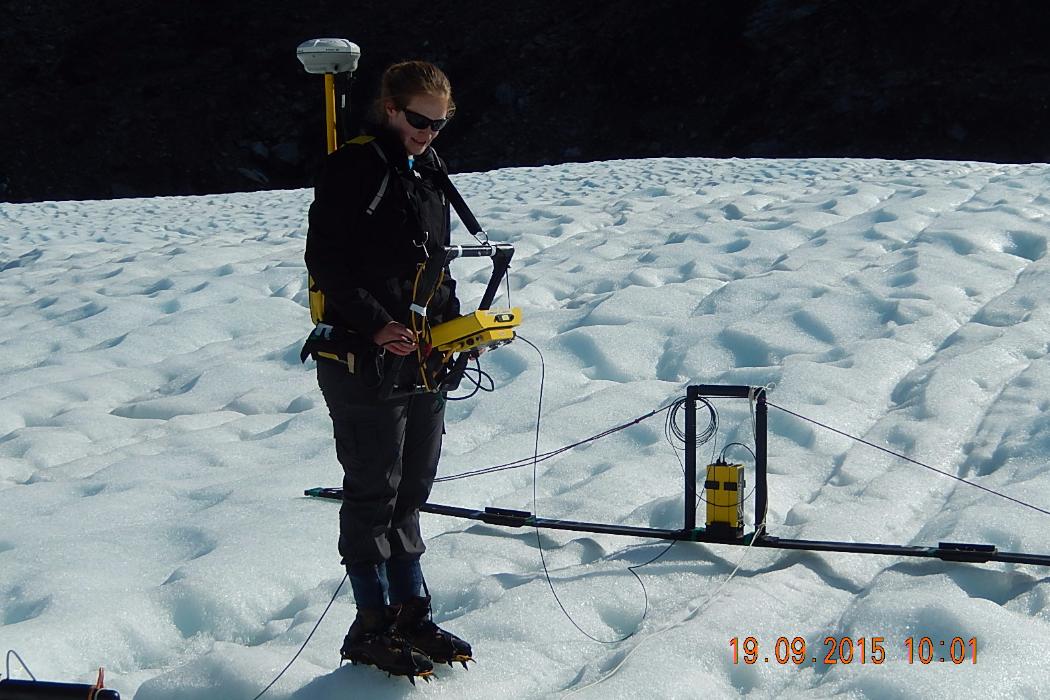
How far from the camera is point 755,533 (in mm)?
3848

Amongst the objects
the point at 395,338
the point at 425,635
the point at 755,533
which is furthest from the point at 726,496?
the point at 395,338

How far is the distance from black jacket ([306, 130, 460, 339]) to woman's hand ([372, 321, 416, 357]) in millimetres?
17

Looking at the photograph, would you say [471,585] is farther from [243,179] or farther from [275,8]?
[275,8]

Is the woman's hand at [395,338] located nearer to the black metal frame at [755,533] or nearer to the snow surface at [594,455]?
the snow surface at [594,455]

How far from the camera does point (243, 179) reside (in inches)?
1118

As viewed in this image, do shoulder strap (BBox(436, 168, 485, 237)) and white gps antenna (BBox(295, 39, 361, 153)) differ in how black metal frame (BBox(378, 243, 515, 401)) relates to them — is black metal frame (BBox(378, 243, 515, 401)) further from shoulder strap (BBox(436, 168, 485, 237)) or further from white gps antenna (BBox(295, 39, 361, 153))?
white gps antenna (BBox(295, 39, 361, 153))

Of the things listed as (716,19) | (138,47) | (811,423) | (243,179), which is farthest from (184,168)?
(811,423)

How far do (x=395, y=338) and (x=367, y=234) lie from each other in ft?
0.88

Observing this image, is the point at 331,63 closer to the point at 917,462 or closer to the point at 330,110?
the point at 330,110

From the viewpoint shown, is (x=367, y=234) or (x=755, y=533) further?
(x=755, y=533)

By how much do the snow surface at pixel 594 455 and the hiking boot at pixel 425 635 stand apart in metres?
0.07

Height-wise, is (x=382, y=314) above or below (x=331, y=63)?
below

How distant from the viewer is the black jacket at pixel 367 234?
279 cm

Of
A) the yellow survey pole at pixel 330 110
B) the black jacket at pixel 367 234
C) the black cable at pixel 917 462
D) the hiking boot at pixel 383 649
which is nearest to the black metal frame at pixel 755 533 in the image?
the black cable at pixel 917 462
